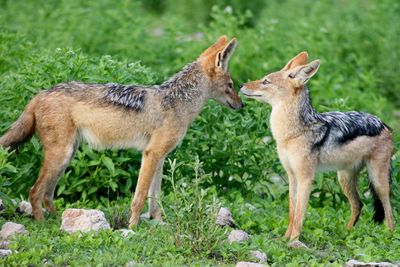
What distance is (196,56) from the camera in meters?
16.0

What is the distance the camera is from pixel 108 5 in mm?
17812

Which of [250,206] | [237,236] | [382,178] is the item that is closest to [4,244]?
[237,236]

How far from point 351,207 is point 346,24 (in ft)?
27.2

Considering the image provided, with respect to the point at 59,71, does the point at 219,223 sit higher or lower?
lower

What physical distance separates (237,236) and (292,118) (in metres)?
1.31

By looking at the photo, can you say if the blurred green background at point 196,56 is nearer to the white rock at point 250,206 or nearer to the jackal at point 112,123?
the jackal at point 112,123

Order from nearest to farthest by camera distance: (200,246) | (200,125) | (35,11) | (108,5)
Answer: (200,246)
(200,125)
(108,5)
(35,11)

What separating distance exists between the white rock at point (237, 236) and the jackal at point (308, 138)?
0.52m

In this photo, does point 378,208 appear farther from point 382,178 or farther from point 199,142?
point 199,142

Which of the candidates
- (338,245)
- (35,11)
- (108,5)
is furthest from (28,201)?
(35,11)

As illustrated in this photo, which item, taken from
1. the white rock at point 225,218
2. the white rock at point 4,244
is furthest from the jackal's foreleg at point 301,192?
the white rock at point 4,244

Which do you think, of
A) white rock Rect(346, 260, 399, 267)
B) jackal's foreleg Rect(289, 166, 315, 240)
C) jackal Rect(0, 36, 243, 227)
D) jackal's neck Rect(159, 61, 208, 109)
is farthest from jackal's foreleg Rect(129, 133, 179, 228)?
white rock Rect(346, 260, 399, 267)

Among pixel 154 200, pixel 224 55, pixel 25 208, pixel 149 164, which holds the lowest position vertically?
pixel 25 208

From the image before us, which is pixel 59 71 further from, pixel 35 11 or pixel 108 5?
pixel 35 11
